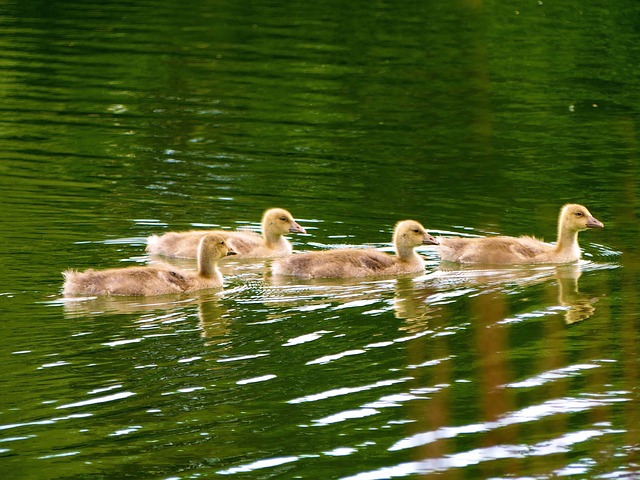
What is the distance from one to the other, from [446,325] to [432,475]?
3662 mm

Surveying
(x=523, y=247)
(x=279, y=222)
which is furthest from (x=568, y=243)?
(x=279, y=222)

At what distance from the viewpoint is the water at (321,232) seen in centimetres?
925

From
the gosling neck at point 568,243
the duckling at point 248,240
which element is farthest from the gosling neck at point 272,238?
the gosling neck at point 568,243

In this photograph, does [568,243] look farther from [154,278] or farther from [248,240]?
[154,278]

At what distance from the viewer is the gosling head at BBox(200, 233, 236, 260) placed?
550 inches

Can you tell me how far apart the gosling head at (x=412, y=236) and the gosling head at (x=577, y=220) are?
156cm

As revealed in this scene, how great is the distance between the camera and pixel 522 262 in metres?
→ 15.0

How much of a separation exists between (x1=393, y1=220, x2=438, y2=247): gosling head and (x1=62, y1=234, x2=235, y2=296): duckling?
1.74 metres

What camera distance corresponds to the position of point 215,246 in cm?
1407

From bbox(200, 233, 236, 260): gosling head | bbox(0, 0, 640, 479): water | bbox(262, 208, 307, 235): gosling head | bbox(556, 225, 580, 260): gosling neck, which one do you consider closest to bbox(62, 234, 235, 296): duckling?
bbox(200, 233, 236, 260): gosling head

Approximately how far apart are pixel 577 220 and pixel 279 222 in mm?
3162

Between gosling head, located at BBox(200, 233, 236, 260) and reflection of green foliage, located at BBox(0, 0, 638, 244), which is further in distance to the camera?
reflection of green foliage, located at BBox(0, 0, 638, 244)

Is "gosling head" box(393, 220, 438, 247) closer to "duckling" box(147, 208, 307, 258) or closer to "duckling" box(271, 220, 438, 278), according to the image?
"duckling" box(271, 220, 438, 278)

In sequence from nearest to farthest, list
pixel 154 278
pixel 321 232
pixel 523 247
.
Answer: pixel 154 278
pixel 523 247
pixel 321 232
